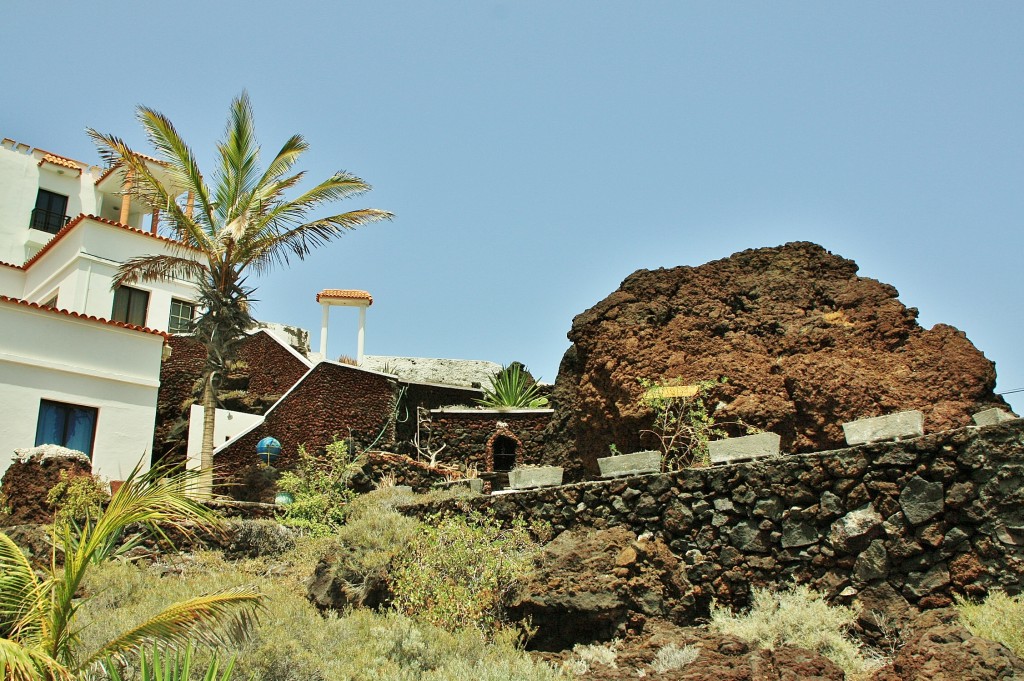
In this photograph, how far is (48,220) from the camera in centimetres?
2983

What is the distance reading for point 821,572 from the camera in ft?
32.0

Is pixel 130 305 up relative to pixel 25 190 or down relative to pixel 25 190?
down

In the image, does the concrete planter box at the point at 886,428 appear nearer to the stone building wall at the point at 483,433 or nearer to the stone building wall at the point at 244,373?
the stone building wall at the point at 483,433

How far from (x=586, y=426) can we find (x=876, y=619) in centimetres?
642

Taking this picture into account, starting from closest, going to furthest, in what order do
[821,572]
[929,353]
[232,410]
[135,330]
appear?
1. [821,572]
2. [929,353]
3. [135,330]
4. [232,410]

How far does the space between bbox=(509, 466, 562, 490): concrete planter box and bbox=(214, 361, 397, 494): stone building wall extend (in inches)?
335

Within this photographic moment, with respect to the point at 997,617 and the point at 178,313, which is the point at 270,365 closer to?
the point at 178,313

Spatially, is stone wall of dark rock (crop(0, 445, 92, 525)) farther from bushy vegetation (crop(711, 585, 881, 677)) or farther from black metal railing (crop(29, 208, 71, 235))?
black metal railing (crop(29, 208, 71, 235))

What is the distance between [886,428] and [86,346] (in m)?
15.0

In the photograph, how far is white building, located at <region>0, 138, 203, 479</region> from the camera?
56.2ft

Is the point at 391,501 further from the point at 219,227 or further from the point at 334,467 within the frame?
the point at 219,227

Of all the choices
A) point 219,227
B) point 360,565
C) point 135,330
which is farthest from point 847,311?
point 135,330

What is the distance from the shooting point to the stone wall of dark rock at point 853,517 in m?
8.78

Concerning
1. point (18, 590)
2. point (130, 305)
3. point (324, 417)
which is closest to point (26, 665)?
point (18, 590)
